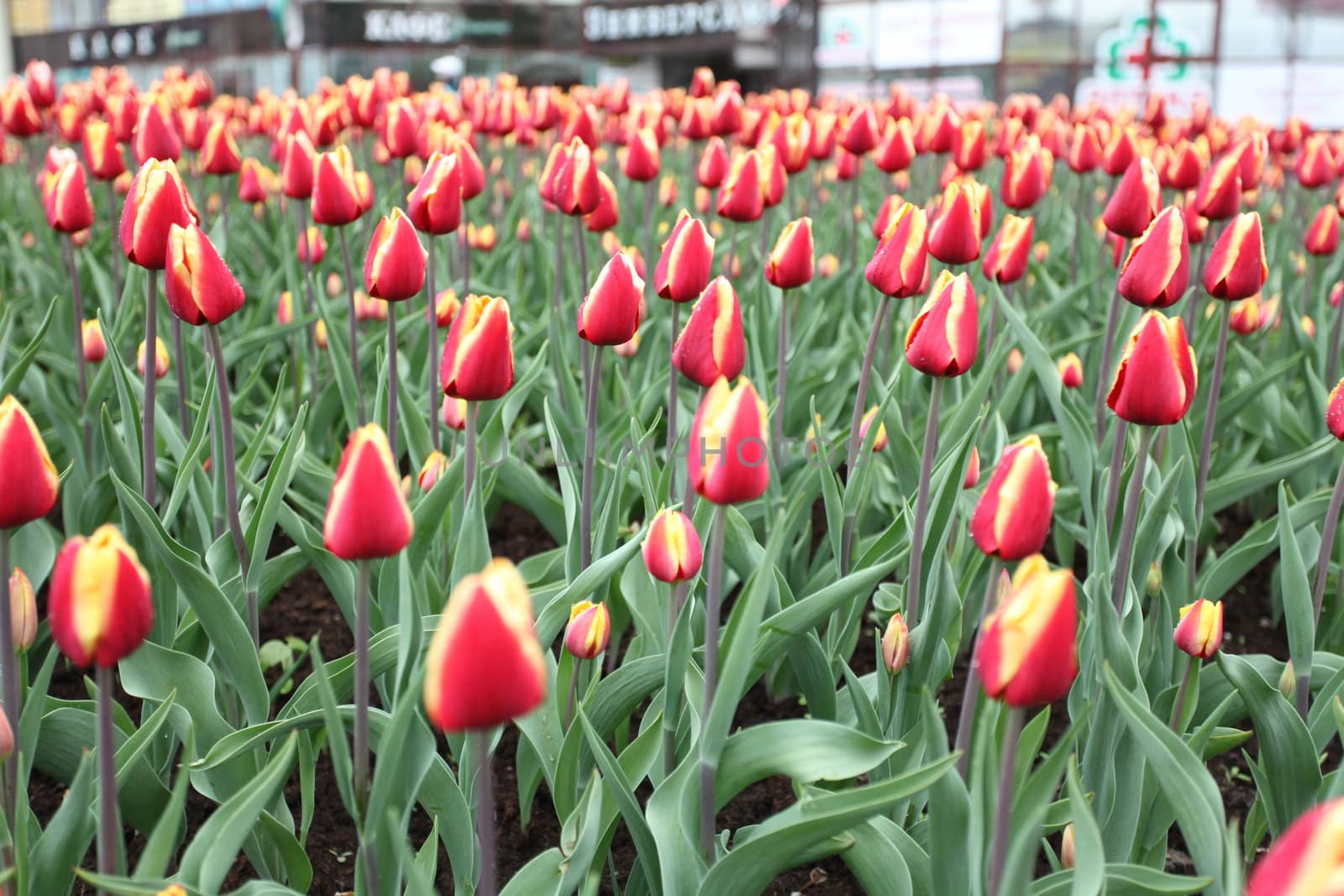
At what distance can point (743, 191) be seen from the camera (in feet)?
7.91

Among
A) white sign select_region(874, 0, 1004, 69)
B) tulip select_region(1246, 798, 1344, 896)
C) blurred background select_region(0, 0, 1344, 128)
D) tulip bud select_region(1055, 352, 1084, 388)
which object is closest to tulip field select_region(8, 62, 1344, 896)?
Answer: tulip select_region(1246, 798, 1344, 896)

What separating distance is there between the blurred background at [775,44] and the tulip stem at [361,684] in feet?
43.8

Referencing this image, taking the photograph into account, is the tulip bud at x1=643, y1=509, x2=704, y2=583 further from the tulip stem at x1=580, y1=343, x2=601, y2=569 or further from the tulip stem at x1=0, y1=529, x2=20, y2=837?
the tulip stem at x1=0, y1=529, x2=20, y2=837

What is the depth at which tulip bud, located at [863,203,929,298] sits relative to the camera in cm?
182

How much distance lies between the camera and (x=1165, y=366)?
133 cm

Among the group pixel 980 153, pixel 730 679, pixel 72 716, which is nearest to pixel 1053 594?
pixel 730 679

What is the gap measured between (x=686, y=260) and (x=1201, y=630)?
863mm

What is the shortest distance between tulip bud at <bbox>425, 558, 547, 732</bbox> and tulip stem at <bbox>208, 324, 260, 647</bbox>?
2.89ft

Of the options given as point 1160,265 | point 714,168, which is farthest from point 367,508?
point 714,168

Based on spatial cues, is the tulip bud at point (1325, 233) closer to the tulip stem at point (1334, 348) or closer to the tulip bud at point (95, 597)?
the tulip stem at point (1334, 348)

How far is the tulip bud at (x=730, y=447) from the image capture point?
1028 mm

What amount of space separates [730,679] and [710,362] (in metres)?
0.43

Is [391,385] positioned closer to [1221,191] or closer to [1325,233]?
[1221,191]

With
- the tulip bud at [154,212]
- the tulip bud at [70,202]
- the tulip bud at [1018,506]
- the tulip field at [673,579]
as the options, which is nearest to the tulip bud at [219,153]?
the tulip field at [673,579]
